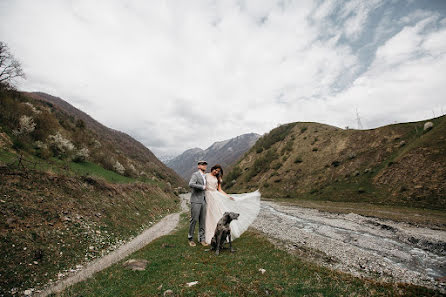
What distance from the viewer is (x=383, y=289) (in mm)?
6566

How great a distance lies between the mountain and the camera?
32688 millimetres

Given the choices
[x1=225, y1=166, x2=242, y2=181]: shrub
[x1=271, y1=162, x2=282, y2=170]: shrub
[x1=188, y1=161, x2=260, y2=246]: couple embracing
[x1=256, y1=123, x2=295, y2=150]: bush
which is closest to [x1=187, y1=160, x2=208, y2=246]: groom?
[x1=188, y1=161, x2=260, y2=246]: couple embracing

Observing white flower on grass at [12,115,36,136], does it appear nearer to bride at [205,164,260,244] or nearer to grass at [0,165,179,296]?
grass at [0,165,179,296]

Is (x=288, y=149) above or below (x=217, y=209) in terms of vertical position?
above

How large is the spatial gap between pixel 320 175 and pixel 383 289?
56304 millimetres

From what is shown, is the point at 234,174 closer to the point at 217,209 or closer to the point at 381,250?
the point at 381,250

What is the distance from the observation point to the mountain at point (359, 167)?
32.7 metres

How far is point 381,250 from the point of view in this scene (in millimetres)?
13836

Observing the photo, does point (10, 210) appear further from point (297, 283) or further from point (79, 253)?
point (297, 283)

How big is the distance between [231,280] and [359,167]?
54149 mm

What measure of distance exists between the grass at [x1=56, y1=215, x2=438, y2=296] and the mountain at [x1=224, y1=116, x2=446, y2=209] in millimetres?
30931

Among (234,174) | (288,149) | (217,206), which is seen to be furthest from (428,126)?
(234,174)

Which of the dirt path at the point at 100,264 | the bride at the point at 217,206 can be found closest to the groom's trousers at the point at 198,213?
the bride at the point at 217,206

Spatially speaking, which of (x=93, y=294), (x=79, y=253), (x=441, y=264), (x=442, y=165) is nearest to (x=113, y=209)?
(x=79, y=253)
